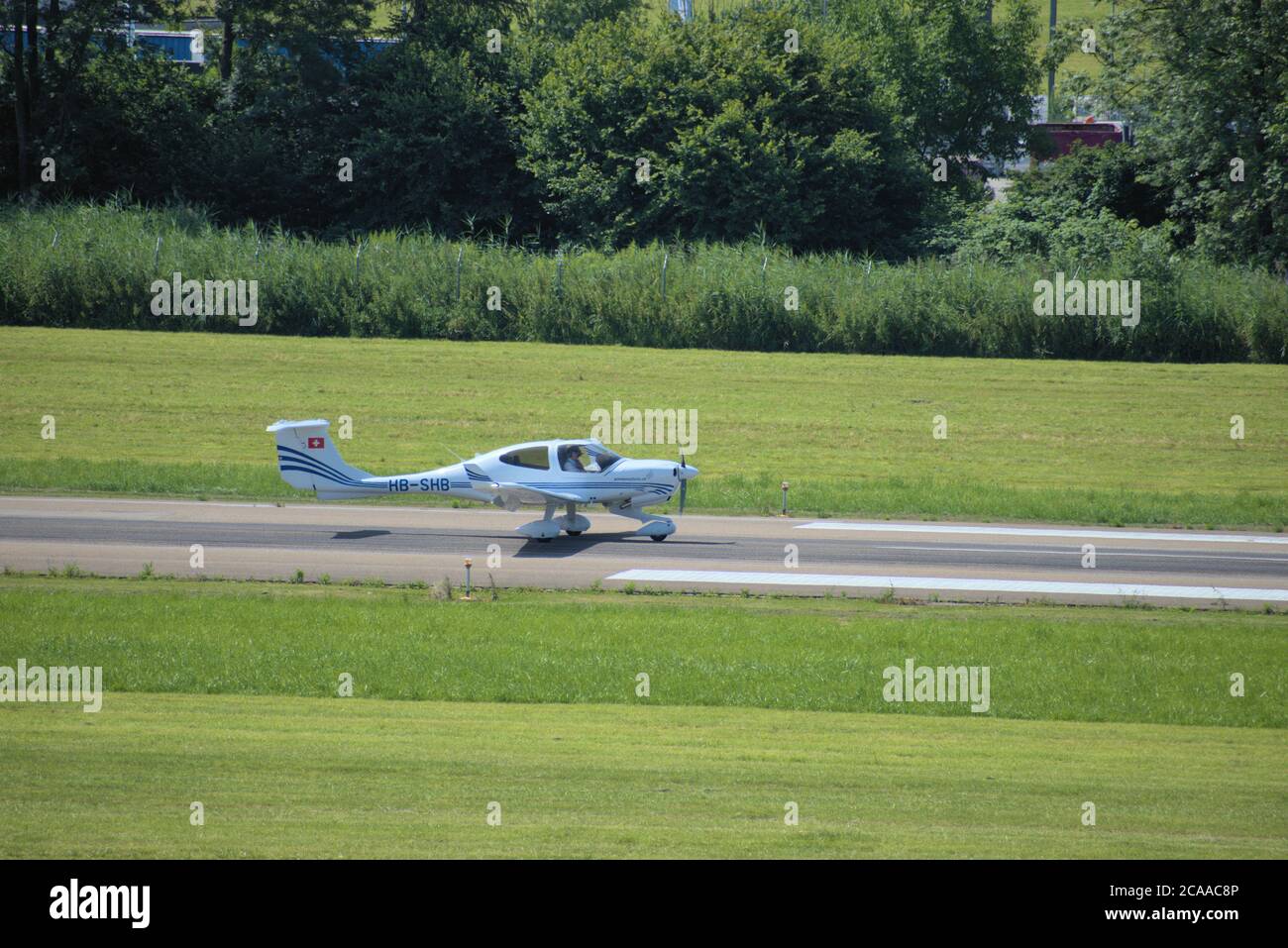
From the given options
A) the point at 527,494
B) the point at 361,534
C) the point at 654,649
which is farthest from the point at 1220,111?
the point at 654,649

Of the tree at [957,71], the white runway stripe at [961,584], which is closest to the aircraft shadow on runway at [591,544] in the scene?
the white runway stripe at [961,584]

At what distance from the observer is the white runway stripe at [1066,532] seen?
93.6 ft

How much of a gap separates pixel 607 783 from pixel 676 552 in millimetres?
14210

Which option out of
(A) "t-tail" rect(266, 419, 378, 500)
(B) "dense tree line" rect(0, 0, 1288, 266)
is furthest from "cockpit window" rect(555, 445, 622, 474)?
(B) "dense tree line" rect(0, 0, 1288, 266)

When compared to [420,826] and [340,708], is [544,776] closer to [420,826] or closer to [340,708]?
[420,826]

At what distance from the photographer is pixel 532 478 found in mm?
26516

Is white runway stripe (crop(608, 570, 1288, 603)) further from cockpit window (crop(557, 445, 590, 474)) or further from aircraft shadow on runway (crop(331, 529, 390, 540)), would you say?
aircraft shadow on runway (crop(331, 529, 390, 540))

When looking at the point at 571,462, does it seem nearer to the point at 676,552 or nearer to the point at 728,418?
the point at 676,552

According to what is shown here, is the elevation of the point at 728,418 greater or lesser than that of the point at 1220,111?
lesser

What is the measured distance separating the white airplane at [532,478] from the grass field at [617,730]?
15.6ft

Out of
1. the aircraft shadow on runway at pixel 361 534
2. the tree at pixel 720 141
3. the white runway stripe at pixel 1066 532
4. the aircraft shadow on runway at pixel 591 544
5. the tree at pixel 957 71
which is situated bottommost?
the white runway stripe at pixel 1066 532

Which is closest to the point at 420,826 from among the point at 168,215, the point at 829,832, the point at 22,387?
the point at 829,832

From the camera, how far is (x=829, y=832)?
10.5 metres

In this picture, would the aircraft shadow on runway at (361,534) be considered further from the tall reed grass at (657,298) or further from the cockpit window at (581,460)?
the tall reed grass at (657,298)
